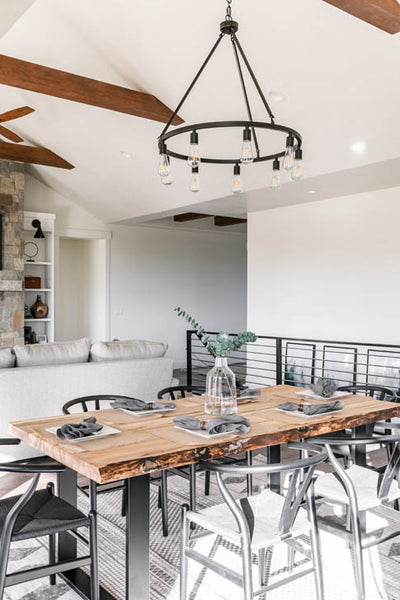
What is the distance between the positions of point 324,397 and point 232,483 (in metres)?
1.01

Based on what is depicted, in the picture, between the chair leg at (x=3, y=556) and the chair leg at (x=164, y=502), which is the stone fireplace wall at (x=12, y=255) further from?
the chair leg at (x=3, y=556)

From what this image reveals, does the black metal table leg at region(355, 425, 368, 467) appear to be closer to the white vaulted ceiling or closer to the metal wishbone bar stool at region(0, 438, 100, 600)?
the metal wishbone bar stool at region(0, 438, 100, 600)

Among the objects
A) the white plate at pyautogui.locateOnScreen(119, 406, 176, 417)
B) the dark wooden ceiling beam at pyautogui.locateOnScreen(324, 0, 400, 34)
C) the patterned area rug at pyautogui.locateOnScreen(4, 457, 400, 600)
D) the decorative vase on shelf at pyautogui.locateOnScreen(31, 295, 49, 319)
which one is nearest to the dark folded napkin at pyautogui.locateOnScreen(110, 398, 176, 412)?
the white plate at pyautogui.locateOnScreen(119, 406, 176, 417)

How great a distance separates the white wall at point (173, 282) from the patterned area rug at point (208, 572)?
6.10m

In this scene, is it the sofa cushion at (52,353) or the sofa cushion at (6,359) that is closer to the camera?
the sofa cushion at (6,359)

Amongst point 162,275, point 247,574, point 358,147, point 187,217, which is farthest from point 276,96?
point 162,275

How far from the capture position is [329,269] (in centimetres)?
652

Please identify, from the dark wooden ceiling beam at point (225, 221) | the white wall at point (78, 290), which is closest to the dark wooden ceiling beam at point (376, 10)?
the dark wooden ceiling beam at point (225, 221)

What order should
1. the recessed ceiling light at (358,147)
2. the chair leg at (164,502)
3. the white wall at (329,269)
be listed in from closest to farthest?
1. the chair leg at (164,502)
2. the recessed ceiling light at (358,147)
3. the white wall at (329,269)

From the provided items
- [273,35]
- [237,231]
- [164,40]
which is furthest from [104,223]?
[273,35]

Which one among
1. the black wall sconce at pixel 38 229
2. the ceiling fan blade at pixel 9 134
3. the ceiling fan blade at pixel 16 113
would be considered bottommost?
the black wall sconce at pixel 38 229

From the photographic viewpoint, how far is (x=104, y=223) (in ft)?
29.3

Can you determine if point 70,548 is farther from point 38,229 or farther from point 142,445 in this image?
point 38,229

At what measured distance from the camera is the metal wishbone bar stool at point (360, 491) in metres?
2.38
